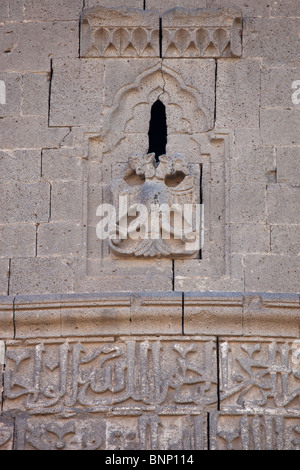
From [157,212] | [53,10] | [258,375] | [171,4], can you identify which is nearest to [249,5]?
[171,4]

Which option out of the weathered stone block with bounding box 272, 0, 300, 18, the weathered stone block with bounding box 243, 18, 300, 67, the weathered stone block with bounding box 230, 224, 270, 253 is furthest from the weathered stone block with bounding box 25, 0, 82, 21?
the weathered stone block with bounding box 230, 224, 270, 253

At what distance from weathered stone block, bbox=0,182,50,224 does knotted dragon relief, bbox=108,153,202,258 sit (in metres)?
0.46

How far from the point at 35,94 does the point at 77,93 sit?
0.96ft

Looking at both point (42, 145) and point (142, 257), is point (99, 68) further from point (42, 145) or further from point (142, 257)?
point (142, 257)

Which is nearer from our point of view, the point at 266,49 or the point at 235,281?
the point at 235,281

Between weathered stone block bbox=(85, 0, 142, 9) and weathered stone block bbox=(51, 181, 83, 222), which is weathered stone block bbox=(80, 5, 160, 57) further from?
weathered stone block bbox=(51, 181, 83, 222)

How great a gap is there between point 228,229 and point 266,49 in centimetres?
139

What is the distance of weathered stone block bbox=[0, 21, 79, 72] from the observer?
9.60 m

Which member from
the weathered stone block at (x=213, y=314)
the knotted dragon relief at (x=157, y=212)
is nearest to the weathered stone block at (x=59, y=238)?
the knotted dragon relief at (x=157, y=212)

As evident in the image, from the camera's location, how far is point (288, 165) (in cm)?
924

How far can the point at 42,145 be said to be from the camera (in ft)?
30.6

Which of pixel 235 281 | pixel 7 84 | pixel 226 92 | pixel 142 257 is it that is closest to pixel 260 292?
pixel 235 281

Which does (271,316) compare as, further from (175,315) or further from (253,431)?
(253,431)
